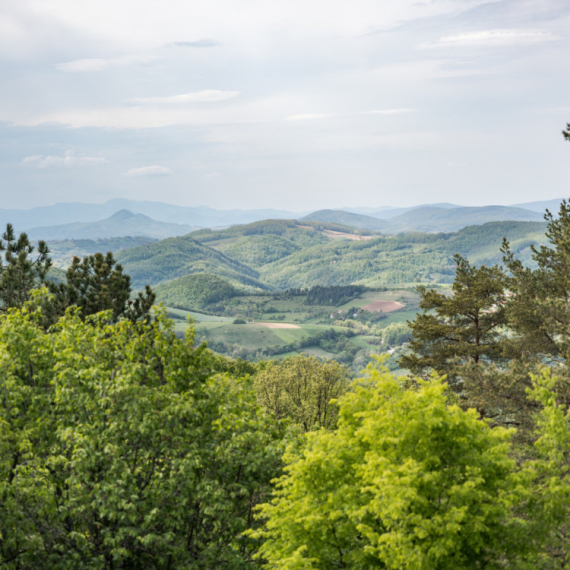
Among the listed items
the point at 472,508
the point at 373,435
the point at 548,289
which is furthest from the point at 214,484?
the point at 548,289

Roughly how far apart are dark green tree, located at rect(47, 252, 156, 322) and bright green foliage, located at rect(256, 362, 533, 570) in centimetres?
2235

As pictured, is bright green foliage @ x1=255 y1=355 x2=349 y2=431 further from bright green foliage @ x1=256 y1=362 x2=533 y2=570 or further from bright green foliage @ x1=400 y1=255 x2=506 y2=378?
bright green foliage @ x1=256 y1=362 x2=533 y2=570

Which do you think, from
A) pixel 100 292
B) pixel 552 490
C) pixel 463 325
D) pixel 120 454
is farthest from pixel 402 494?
pixel 100 292

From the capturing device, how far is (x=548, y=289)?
2847 cm

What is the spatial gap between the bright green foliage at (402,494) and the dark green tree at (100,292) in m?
22.3

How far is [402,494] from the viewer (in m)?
10.5

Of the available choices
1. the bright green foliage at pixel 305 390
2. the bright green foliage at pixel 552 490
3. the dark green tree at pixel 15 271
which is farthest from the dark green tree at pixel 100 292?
the bright green foliage at pixel 552 490

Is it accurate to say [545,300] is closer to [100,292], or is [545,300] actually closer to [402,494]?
[402,494]

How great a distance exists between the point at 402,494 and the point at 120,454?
7543 mm

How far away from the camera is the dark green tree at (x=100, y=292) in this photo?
1286 inches

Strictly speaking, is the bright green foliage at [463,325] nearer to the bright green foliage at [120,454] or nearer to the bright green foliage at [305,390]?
the bright green foliage at [305,390]

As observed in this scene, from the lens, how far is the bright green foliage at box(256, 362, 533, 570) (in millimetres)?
10812

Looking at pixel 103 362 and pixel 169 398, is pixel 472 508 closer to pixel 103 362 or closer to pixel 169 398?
pixel 169 398

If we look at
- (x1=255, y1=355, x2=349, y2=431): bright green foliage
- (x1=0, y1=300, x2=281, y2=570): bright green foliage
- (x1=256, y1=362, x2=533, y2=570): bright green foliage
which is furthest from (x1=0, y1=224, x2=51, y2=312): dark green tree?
(x1=256, y1=362, x2=533, y2=570): bright green foliage
